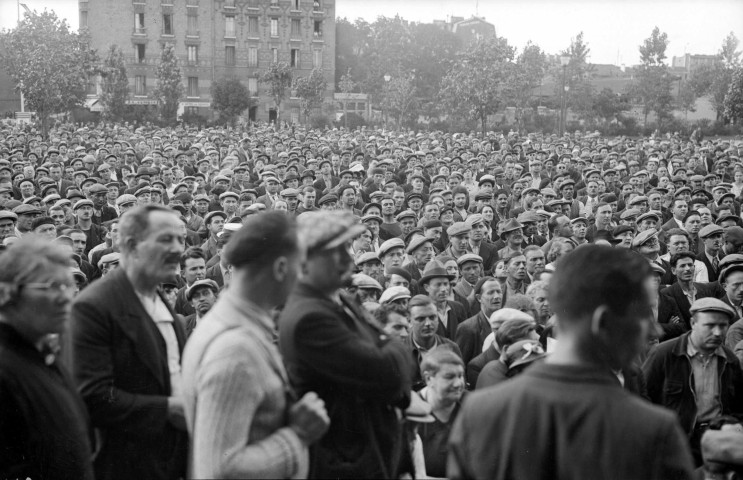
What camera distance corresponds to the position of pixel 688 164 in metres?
22.2

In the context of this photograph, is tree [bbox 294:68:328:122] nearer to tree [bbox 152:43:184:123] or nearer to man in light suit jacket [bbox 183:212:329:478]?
tree [bbox 152:43:184:123]

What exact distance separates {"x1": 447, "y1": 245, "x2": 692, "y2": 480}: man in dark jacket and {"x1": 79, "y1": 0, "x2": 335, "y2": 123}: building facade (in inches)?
2401

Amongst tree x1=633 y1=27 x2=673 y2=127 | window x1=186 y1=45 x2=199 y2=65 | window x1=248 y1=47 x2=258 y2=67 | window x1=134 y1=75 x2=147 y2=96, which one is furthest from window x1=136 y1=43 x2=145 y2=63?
tree x1=633 y1=27 x2=673 y2=127

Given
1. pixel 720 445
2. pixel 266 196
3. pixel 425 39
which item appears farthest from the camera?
pixel 425 39

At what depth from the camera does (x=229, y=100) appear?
58.0 metres

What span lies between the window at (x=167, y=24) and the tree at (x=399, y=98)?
20085 mm

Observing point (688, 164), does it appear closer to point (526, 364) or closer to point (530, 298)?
point (530, 298)

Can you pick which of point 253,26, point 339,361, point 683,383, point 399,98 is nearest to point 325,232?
point 339,361

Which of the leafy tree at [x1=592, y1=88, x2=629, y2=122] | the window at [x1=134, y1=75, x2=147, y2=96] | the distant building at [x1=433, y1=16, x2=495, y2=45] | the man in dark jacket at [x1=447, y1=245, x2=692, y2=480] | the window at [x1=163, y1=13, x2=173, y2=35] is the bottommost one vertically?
the man in dark jacket at [x1=447, y1=245, x2=692, y2=480]

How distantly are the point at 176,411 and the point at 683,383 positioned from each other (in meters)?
3.78

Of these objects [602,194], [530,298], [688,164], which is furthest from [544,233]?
[688,164]

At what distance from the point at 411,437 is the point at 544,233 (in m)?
8.41

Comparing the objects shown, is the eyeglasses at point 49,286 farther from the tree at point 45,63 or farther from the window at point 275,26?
the window at point 275,26

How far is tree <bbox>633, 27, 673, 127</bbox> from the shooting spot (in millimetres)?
50719
